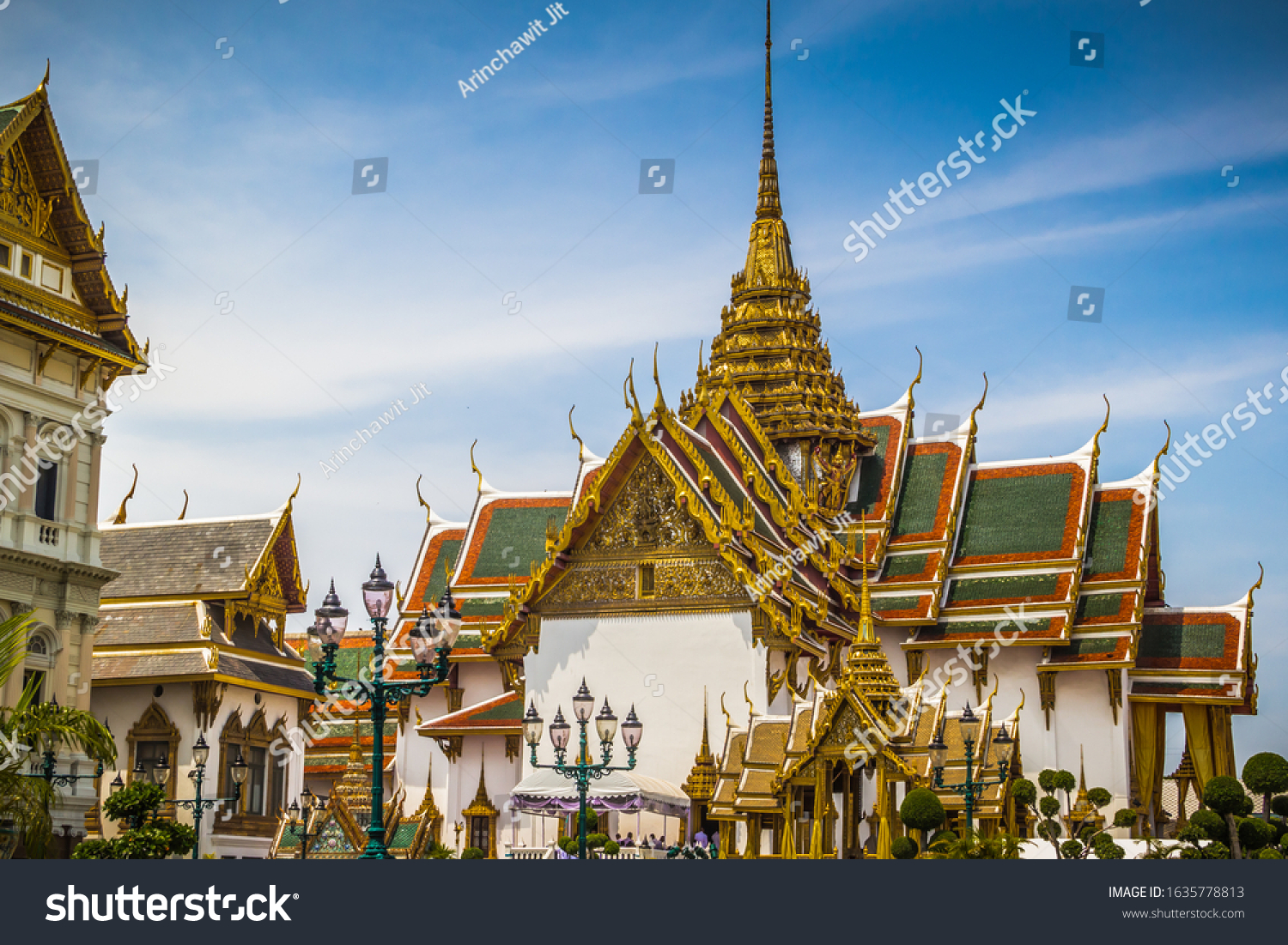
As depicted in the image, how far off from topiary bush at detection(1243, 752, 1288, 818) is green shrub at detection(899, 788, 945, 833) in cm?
530

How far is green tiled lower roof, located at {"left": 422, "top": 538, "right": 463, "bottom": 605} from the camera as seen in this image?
1528 inches

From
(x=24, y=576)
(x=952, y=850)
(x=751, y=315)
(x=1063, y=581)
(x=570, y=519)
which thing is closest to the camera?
(x=952, y=850)

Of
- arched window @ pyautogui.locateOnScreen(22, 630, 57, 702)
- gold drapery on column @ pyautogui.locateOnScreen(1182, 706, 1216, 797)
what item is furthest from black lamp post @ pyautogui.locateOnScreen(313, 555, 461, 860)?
gold drapery on column @ pyautogui.locateOnScreen(1182, 706, 1216, 797)

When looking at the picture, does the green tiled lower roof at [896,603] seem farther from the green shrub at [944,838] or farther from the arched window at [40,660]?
the arched window at [40,660]

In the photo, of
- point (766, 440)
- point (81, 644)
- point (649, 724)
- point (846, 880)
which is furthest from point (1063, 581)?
point (846, 880)

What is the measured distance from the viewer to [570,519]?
30.8 meters

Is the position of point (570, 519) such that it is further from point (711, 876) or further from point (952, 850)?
point (711, 876)

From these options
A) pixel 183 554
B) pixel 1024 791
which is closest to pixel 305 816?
pixel 183 554

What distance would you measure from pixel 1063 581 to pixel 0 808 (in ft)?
71.6

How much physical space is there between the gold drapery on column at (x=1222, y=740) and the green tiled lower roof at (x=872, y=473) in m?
8.12

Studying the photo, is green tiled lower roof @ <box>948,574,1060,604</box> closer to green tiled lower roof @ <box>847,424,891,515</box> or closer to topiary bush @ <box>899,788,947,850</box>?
green tiled lower roof @ <box>847,424,891,515</box>

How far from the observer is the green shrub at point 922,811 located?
21.8 meters

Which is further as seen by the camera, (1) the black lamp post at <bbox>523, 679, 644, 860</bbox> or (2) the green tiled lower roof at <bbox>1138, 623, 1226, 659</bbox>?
(2) the green tiled lower roof at <bbox>1138, 623, 1226, 659</bbox>

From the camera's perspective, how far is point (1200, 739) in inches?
1323
